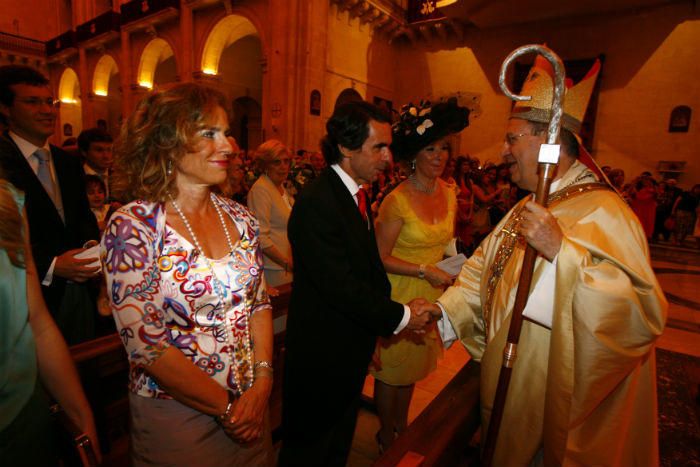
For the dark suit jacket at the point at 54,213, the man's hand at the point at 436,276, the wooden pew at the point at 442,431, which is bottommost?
the wooden pew at the point at 442,431

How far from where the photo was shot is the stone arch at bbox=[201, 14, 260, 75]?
1449 cm

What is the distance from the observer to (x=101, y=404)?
7.12 feet

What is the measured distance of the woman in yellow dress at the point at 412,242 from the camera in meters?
2.66

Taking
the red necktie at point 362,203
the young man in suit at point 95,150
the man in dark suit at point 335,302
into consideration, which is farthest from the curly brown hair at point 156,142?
the young man in suit at point 95,150

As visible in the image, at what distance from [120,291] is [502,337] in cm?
146

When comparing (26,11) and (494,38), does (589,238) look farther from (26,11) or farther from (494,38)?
(26,11)

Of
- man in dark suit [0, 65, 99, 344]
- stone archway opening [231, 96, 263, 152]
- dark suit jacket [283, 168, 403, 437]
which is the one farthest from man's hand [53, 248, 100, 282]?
stone archway opening [231, 96, 263, 152]

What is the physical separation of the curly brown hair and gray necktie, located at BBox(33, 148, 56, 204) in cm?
129

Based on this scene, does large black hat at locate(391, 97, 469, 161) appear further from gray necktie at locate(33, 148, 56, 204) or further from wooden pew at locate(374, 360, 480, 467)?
gray necktie at locate(33, 148, 56, 204)

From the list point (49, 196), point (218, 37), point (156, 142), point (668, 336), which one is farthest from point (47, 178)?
point (218, 37)

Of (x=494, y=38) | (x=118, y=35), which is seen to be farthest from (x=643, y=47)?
(x=118, y=35)

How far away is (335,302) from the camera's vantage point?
187cm

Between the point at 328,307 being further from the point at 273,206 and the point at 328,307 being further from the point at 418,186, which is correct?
the point at 273,206

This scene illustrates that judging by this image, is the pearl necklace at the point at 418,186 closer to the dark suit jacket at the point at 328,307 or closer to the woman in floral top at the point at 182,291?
the dark suit jacket at the point at 328,307
